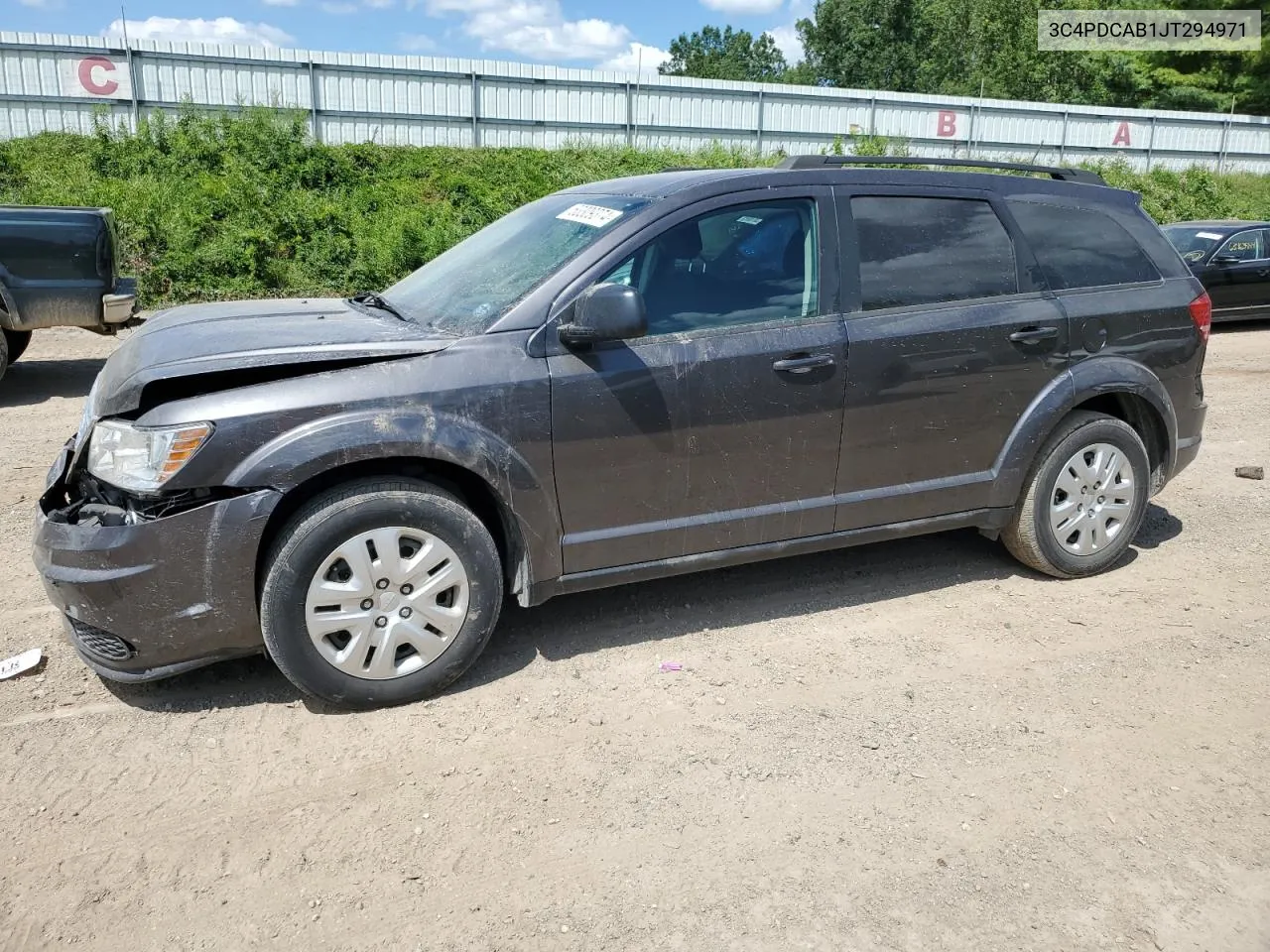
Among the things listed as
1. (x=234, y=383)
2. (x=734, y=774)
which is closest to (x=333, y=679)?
(x=234, y=383)

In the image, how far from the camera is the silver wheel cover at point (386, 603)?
348 cm

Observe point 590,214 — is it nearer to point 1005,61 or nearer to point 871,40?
point 1005,61

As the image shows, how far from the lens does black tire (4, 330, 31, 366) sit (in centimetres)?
921

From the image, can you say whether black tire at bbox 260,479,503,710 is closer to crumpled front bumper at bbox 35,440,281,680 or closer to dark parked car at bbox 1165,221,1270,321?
crumpled front bumper at bbox 35,440,281,680

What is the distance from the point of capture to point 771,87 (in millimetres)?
24500

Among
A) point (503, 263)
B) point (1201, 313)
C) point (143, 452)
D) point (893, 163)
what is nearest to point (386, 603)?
point (143, 452)

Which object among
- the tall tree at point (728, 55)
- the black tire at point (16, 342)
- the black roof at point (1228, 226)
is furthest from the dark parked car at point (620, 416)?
the tall tree at point (728, 55)

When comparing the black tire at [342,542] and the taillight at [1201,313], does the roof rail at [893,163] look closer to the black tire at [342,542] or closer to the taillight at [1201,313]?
the taillight at [1201,313]

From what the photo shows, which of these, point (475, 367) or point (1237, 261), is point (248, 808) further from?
point (1237, 261)

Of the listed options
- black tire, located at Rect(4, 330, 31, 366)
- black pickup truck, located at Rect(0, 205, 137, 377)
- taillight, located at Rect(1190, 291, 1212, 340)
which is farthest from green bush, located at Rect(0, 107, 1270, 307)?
taillight, located at Rect(1190, 291, 1212, 340)

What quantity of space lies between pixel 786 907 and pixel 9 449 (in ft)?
21.2

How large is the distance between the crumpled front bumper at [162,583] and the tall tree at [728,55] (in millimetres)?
95775

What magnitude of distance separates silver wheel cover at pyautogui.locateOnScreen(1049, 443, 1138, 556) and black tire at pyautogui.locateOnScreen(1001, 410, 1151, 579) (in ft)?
0.05

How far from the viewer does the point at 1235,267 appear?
13031 mm
